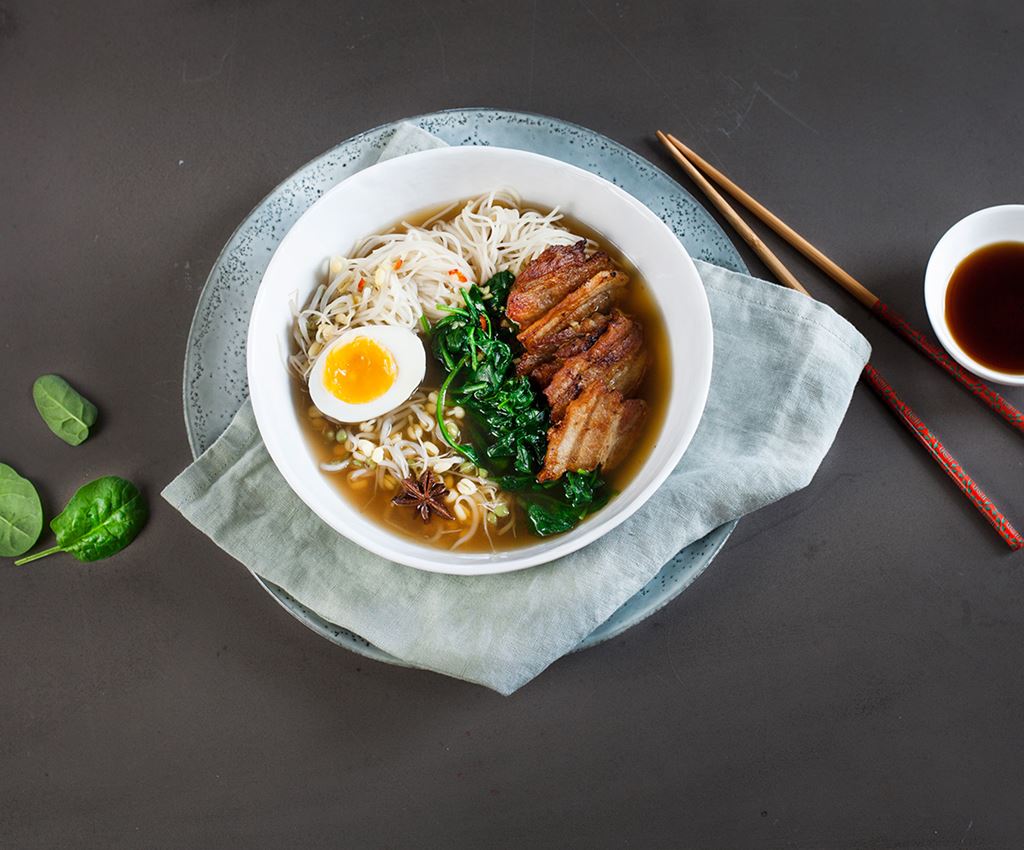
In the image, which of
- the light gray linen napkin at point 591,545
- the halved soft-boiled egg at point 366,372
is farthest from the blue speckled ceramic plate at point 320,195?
the halved soft-boiled egg at point 366,372

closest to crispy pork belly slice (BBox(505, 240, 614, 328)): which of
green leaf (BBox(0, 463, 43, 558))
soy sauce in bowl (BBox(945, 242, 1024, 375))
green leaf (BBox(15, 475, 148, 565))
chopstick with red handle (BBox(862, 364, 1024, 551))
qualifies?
chopstick with red handle (BBox(862, 364, 1024, 551))

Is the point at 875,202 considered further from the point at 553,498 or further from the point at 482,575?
the point at 482,575

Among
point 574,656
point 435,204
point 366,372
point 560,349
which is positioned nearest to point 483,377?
point 560,349

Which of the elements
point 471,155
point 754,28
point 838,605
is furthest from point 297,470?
point 754,28

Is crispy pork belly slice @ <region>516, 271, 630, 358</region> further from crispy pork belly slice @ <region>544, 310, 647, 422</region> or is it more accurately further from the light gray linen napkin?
the light gray linen napkin

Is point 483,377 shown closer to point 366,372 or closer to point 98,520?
point 366,372

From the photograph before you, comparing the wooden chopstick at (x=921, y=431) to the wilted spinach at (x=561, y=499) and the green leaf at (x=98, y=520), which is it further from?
the green leaf at (x=98, y=520)
